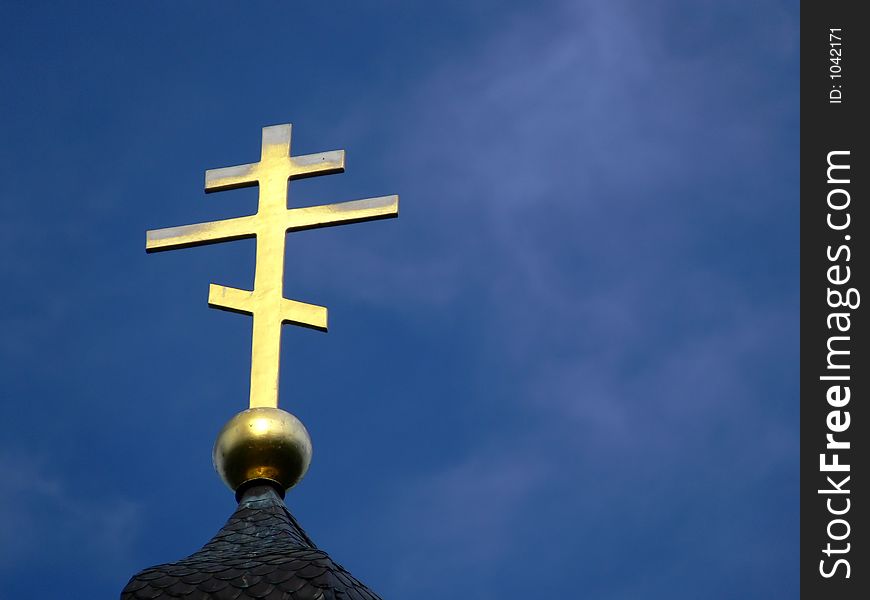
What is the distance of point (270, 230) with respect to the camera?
28.0m

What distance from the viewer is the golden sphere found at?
2716 cm

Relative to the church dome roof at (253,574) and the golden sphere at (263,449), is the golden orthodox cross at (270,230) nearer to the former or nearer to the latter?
the golden sphere at (263,449)

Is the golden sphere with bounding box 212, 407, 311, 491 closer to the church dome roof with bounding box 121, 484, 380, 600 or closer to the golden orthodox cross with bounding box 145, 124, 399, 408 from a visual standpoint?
the golden orthodox cross with bounding box 145, 124, 399, 408

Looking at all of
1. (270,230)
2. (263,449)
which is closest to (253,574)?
(263,449)

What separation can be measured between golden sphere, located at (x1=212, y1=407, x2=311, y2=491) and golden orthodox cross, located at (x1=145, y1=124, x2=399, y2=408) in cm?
20

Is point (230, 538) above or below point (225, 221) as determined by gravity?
below

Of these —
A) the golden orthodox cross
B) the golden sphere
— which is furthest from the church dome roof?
the golden orthodox cross

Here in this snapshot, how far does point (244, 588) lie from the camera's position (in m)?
25.5

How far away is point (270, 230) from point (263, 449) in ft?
6.10

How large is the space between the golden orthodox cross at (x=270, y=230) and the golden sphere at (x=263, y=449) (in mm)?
197
